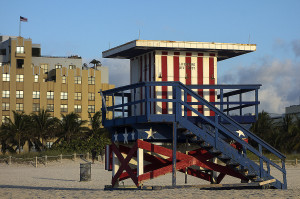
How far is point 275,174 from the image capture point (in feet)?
133

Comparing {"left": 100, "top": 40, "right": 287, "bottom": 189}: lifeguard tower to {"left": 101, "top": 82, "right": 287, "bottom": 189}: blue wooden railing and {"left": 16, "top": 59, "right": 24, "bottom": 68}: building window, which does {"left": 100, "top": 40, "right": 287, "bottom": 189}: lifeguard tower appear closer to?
{"left": 101, "top": 82, "right": 287, "bottom": 189}: blue wooden railing

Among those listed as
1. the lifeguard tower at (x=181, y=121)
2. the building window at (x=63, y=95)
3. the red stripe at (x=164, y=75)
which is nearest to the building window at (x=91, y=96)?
the building window at (x=63, y=95)

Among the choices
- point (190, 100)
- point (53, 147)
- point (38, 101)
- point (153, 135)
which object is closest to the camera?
point (153, 135)

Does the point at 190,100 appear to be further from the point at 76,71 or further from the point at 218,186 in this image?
the point at 76,71

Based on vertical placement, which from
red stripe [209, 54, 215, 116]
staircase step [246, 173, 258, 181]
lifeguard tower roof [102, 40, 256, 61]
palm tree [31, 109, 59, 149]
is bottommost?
staircase step [246, 173, 258, 181]

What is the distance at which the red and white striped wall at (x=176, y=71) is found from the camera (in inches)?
719

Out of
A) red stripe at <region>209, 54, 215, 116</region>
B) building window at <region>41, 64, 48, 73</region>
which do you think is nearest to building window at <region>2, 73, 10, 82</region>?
building window at <region>41, 64, 48, 73</region>

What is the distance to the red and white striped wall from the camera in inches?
719

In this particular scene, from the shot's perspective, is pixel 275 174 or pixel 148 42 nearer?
pixel 148 42

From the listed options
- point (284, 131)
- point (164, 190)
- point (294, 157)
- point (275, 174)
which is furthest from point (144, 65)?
point (284, 131)

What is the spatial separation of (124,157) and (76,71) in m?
71.9

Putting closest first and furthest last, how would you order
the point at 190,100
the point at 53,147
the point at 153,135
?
the point at 153,135 < the point at 190,100 < the point at 53,147

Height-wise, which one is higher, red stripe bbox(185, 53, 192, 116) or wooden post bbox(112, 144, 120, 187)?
red stripe bbox(185, 53, 192, 116)

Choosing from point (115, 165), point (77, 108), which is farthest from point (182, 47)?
point (77, 108)
